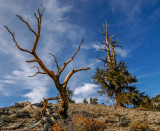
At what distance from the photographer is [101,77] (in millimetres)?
15406

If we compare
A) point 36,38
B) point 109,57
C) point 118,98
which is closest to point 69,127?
point 36,38

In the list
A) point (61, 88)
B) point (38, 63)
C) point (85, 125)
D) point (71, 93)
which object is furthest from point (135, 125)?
point (71, 93)

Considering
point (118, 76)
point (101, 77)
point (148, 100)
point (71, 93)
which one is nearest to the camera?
point (148, 100)

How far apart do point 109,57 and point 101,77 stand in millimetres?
3234

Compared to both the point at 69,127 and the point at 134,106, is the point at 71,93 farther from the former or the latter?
the point at 69,127

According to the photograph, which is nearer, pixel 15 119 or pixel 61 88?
pixel 61 88

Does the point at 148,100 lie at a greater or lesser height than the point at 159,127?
greater

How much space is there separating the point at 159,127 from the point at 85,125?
11.4ft

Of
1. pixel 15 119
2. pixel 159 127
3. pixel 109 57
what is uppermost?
pixel 109 57

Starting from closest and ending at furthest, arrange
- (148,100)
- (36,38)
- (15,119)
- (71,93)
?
1. (36,38)
2. (15,119)
3. (148,100)
4. (71,93)

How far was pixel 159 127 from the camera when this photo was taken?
21.8ft

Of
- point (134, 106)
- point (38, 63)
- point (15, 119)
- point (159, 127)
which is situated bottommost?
point (159, 127)

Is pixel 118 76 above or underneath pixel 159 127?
above

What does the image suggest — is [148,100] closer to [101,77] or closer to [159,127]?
[101,77]
